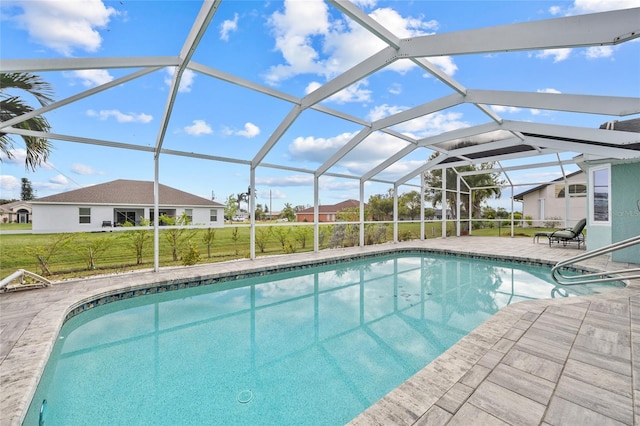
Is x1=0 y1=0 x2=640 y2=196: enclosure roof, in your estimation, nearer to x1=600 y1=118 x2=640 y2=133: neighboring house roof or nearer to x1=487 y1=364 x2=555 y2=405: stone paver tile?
x1=600 y1=118 x2=640 y2=133: neighboring house roof

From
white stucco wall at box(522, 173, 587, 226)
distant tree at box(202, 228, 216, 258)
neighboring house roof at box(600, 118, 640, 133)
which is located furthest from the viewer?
white stucco wall at box(522, 173, 587, 226)

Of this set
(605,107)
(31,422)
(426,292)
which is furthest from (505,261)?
(31,422)

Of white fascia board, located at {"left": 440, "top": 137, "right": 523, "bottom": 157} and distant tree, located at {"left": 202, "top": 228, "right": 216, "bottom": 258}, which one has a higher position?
white fascia board, located at {"left": 440, "top": 137, "right": 523, "bottom": 157}

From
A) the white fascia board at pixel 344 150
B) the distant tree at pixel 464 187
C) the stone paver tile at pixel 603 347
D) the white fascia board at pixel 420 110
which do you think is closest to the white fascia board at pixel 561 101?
the white fascia board at pixel 420 110

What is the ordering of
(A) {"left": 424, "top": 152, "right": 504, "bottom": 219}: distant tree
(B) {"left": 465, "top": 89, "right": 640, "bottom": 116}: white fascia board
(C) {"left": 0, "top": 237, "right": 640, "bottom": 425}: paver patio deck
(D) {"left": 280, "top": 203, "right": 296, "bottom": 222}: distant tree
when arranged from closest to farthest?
(C) {"left": 0, "top": 237, "right": 640, "bottom": 425}: paver patio deck < (B) {"left": 465, "top": 89, "right": 640, "bottom": 116}: white fascia board < (D) {"left": 280, "top": 203, "right": 296, "bottom": 222}: distant tree < (A) {"left": 424, "top": 152, "right": 504, "bottom": 219}: distant tree

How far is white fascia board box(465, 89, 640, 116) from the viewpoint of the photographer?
403 centimetres

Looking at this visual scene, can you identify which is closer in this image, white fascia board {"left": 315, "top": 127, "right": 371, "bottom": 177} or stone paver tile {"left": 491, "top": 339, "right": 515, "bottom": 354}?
stone paver tile {"left": 491, "top": 339, "right": 515, "bottom": 354}

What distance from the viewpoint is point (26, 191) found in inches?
201

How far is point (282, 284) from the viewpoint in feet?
21.5

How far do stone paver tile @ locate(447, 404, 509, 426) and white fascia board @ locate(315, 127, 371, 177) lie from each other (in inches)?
243

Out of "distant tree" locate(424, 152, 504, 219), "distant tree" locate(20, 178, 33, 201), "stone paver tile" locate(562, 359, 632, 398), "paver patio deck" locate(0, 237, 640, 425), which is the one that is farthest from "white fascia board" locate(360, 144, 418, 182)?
"distant tree" locate(20, 178, 33, 201)

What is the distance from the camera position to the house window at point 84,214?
573 centimetres

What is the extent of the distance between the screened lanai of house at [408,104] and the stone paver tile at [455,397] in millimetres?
3466

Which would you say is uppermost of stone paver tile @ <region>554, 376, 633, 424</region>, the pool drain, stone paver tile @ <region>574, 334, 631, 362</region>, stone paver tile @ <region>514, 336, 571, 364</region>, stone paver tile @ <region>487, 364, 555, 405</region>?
stone paver tile @ <region>487, 364, 555, 405</region>
